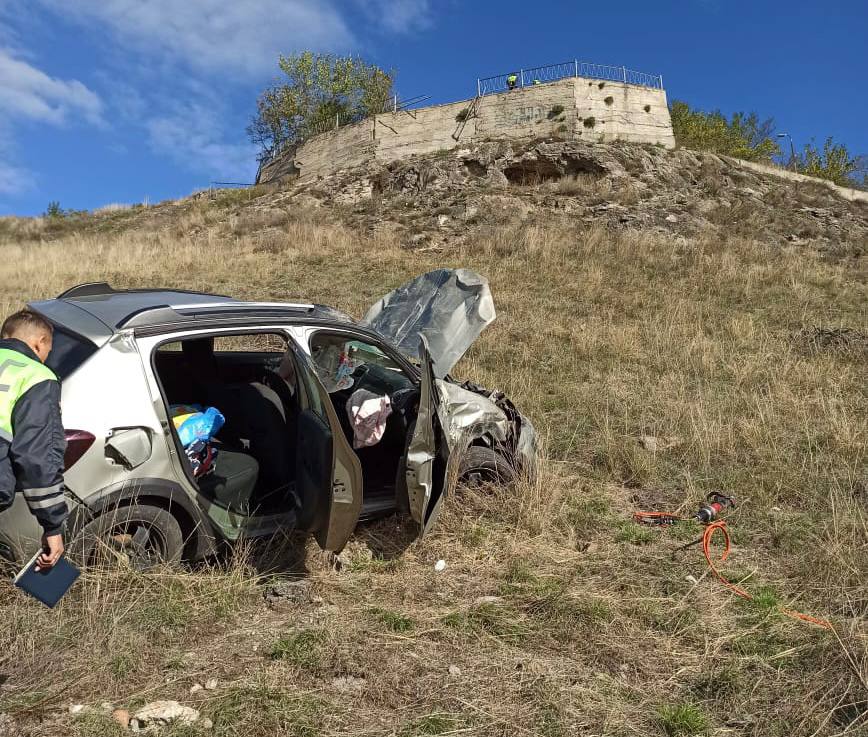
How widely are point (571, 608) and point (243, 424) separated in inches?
95.2

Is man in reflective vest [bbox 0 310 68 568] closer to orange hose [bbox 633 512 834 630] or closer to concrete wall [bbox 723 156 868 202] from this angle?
orange hose [bbox 633 512 834 630]

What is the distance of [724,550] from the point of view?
3834mm

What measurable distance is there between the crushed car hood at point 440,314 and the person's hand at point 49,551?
2334mm

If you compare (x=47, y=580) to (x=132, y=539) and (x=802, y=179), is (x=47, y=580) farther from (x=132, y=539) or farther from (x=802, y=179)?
(x=802, y=179)

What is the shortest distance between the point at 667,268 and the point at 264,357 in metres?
10.6

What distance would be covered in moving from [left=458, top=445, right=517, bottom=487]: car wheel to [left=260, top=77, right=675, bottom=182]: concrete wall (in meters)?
23.5

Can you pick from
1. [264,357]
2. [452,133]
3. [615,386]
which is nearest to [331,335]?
[264,357]

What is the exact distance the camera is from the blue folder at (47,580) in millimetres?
2297

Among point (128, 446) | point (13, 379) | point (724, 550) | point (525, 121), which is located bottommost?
point (724, 550)

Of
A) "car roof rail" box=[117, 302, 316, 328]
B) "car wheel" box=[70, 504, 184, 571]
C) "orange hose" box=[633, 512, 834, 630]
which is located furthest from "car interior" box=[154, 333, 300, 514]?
"orange hose" box=[633, 512, 834, 630]

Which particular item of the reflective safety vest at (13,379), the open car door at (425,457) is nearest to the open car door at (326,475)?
the open car door at (425,457)

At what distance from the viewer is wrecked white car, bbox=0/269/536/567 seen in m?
2.71

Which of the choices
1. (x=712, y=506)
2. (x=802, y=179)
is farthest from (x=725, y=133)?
(x=712, y=506)

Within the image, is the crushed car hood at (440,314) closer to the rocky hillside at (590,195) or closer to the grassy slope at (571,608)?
the grassy slope at (571,608)
